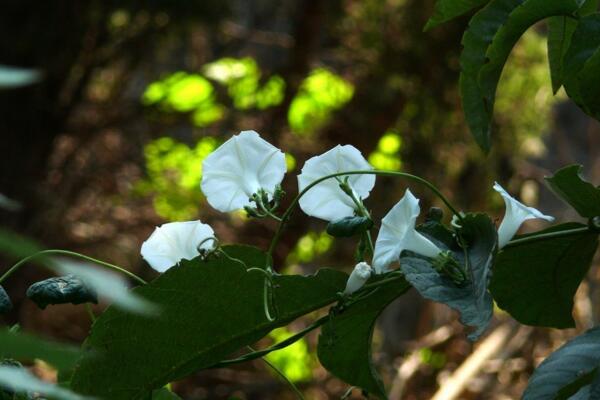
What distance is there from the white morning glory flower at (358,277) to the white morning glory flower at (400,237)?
1 centimetres

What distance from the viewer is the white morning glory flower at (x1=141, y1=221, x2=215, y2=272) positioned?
636 mm

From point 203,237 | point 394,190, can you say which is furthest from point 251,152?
point 394,190

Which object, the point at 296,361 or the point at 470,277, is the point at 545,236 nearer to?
the point at 470,277

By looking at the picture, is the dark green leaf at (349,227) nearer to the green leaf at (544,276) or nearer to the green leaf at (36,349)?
the green leaf at (544,276)

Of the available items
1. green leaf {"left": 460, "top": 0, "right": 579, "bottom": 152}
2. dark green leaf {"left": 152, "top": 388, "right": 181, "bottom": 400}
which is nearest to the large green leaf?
green leaf {"left": 460, "top": 0, "right": 579, "bottom": 152}

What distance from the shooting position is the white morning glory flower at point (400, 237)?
0.57 metres

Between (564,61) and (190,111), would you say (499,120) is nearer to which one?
(190,111)

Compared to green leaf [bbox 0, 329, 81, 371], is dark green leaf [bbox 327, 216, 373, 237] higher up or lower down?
lower down

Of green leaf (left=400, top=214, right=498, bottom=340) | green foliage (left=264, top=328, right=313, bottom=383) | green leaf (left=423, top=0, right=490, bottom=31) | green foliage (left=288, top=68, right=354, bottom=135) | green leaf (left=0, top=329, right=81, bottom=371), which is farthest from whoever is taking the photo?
green foliage (left=288, top=68, right=354, bottom=135)

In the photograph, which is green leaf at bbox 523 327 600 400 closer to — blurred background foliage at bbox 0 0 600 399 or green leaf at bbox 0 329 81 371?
green leaf at bbox 0 329 81 371

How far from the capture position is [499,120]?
326 centimetres

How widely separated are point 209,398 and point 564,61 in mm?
2423

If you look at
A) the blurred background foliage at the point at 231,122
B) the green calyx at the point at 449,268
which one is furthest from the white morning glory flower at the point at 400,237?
the blurred background foliage at the point at 231,122

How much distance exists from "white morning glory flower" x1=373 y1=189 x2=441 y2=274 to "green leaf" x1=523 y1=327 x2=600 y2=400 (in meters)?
0.10
